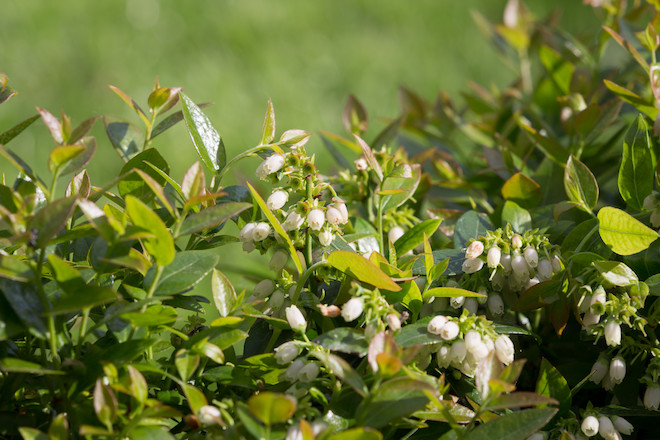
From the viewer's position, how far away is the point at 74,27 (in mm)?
3412

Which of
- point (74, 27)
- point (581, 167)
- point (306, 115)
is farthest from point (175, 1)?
point (581, 167)

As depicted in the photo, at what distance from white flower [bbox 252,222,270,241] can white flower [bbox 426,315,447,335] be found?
240 mm

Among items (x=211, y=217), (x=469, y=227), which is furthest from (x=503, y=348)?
(x=211, y=217)

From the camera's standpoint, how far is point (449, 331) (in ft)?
2.56

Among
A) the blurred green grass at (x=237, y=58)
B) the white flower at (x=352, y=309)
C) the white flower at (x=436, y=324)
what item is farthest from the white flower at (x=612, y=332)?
the blurred green grass at (x=237, y=58)

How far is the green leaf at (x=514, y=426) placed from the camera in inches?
28.1

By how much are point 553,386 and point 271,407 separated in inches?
16.3

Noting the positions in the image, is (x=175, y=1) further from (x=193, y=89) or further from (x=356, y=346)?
(x=356, y=346)

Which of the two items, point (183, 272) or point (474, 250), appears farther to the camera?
point (474, 250)

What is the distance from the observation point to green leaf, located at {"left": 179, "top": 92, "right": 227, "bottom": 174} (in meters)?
0.92

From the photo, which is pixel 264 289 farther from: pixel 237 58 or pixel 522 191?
pixel 237 58

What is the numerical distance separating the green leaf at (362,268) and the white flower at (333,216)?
6cm

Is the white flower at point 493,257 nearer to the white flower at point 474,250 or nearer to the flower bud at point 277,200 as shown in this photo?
the white flower at point 474,250

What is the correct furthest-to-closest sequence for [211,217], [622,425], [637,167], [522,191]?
1. [522,191]
2. [637,167]
3. [622,425]
4. [211,217]
